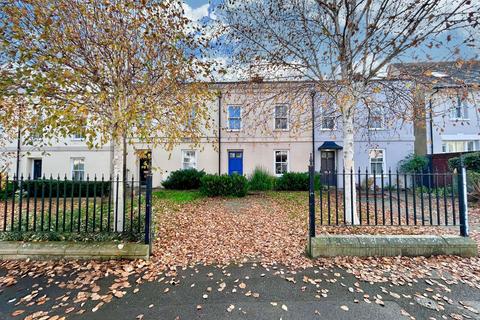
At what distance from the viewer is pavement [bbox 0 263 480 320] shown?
2529mm

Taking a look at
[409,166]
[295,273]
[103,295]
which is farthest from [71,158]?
[409,166]

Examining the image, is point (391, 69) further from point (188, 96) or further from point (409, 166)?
point (409, 166)

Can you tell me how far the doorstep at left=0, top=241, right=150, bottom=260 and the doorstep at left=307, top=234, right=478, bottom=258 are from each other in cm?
309

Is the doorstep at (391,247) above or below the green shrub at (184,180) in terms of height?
below

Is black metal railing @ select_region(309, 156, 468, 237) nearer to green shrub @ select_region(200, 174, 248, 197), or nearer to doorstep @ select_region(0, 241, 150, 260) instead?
doorstep @ select_region(0, 241, 150, 260)

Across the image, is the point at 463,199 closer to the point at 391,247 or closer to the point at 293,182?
the point at 391,247

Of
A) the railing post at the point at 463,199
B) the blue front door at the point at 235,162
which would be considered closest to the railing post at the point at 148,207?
the railing post at the point at 463,199

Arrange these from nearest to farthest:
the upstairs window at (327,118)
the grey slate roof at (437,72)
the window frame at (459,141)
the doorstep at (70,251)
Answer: the doorstep at (70,251), the grey slate roof at (437,72), the upstairs window at (327,118), the window frame at (459,141)

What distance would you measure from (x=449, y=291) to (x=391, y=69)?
5.66 meters

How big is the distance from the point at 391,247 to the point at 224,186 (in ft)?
24.7

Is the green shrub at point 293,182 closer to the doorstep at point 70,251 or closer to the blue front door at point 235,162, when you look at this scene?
the blue front door at point 235,162

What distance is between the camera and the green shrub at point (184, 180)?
1319cm

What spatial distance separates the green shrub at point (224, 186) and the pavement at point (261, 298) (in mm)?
7122

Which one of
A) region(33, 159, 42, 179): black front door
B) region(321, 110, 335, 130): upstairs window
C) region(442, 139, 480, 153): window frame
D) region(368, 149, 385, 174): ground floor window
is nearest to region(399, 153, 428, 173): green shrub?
region(368, 149, 385, 174): ground floor window
